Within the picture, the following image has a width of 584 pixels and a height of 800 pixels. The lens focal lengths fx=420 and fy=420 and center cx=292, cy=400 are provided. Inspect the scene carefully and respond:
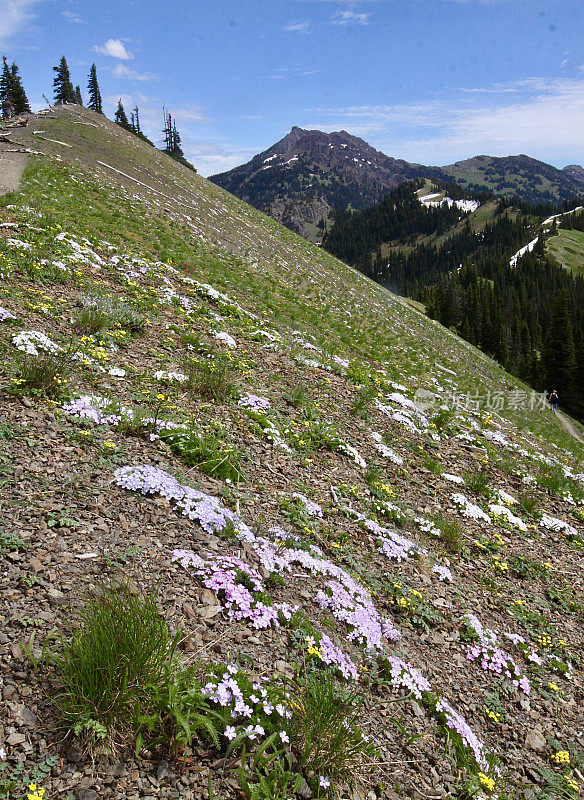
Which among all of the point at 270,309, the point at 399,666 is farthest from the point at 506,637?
the point at 270,309

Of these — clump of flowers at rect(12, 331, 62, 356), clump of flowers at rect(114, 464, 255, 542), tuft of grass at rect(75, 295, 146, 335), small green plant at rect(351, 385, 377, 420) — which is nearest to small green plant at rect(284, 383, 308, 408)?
small green plant at rect(351, 385, 377, 420)

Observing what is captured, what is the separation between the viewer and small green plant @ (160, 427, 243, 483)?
6.87 metres

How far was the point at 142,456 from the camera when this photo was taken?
6.34m

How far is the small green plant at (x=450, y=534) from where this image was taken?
8602 millimetres

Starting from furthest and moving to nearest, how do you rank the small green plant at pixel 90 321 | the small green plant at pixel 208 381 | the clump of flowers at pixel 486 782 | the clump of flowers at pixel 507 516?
the clump of flowers at pixel 507 516 → the small green plant at pixel 90 321 → the small green plant at pixel 208 381 → the clump of flowers at pixel 486 782

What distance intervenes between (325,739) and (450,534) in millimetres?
5742

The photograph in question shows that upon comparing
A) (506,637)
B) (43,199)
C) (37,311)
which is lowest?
(506,637)

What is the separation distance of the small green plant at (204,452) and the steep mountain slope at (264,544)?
0.05 metres

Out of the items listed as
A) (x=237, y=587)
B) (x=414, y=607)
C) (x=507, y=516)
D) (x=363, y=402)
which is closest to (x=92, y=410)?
(x=237, y=587)

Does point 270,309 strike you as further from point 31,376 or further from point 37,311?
point 31,376

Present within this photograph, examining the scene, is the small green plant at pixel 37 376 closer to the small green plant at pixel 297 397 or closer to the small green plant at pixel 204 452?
the small green plant at pixel 204 452

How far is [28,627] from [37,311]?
724cm

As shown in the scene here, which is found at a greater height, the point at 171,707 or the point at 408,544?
the point at 171,707

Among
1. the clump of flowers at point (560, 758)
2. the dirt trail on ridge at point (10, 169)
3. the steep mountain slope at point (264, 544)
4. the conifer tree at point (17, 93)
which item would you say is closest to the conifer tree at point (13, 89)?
the conifer tree at point (17, 93)
